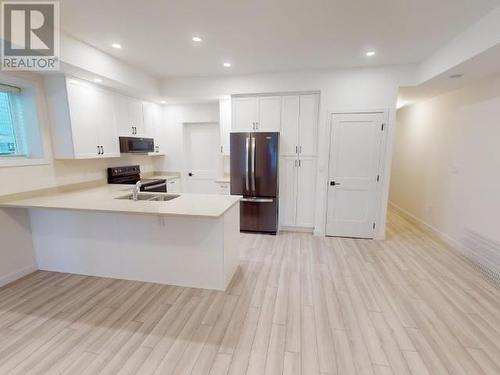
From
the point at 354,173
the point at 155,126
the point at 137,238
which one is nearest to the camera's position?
the point at 137,238

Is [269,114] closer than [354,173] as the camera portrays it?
No

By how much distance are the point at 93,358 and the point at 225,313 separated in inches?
41.6

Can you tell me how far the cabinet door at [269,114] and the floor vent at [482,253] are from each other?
3248 millimetres

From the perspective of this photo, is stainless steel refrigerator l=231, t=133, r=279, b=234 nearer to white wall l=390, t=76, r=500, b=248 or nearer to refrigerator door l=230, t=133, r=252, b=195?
refrigerator door l=230, t=133, r=252, b=195

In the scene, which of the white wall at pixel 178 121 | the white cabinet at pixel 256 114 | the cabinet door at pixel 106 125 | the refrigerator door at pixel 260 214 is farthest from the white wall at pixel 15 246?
the white cabinet at pixel 256 114

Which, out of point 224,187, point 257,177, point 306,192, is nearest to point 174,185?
point 224,187

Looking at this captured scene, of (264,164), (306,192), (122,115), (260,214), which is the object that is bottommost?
(260,214)

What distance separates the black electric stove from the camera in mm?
4087

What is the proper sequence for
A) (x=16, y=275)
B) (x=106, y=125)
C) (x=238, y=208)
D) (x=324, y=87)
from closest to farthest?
1. (x=16, y=275)
2. (x=238, y=208)
3. (x=106, y=125)
4. (x=324, y=87)

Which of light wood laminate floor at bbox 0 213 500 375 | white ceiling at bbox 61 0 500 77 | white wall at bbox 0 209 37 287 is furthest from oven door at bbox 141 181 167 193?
white ceiling at bbox 61 0 500 77

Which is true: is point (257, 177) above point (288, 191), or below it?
above

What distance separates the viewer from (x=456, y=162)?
369 centimetres

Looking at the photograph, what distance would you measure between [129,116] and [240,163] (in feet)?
6.89

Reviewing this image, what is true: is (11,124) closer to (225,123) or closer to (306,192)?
(225,123)
